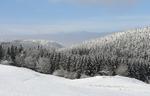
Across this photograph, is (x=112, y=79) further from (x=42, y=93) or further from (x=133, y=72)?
(x=133, y=72)

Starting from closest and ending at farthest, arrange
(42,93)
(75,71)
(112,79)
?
1. (42,93)
2. (112,79)
3. (75,71)

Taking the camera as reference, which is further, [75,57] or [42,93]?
[75,57]

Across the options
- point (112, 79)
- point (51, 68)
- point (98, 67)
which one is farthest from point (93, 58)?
point (112, 79)

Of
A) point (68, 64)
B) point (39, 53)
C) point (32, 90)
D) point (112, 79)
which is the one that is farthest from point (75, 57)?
point (32, 90)

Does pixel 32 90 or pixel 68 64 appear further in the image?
pixel 68 64

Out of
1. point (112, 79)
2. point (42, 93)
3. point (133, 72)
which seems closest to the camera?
point (42, 93)

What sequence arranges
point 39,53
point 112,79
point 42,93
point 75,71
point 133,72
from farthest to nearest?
point 39,53 < point 133,72 < point 75,71 < point 112,79 < point 42,93

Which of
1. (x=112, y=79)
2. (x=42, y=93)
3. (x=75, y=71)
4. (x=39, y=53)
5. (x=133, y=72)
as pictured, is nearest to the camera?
(x=42, y=93)

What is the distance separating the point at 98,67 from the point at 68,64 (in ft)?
33.5

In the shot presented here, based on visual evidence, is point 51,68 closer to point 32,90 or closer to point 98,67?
point 98,67

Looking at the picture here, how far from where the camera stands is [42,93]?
3061 cm

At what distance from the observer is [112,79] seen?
48469 millimetres

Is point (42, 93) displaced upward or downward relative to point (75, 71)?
upward

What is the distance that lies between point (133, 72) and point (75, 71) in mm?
22771
